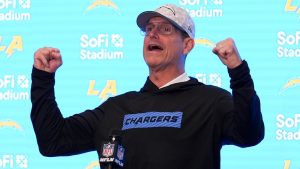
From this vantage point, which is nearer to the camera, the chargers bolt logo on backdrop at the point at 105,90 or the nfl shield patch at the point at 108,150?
the nfl shield patch at the point at 108,150

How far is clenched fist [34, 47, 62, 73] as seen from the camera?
6.16 ft

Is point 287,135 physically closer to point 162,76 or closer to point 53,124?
point 162,76

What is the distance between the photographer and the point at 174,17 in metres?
2.03

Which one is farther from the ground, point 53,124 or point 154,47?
point 154,47

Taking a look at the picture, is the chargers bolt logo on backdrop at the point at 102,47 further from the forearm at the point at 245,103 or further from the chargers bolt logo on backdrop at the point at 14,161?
the forearm at the point at 245,103

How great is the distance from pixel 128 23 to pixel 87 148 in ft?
2.52

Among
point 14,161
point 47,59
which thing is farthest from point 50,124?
point 14,161

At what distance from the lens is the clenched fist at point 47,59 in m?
1.88

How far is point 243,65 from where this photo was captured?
5.52ft

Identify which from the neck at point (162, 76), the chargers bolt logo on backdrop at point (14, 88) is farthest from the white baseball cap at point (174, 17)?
the chargers bolt logo on backdrop at point (14, 88)

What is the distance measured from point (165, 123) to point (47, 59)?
15.6 inches

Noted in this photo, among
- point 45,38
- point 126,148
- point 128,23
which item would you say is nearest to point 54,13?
point 45,38

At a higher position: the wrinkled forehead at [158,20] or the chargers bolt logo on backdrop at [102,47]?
the wrinkled forehead at [158,20]

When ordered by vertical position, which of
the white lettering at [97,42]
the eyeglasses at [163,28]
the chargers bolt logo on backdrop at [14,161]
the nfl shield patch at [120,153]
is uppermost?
the eyeglasses at [163,28]
